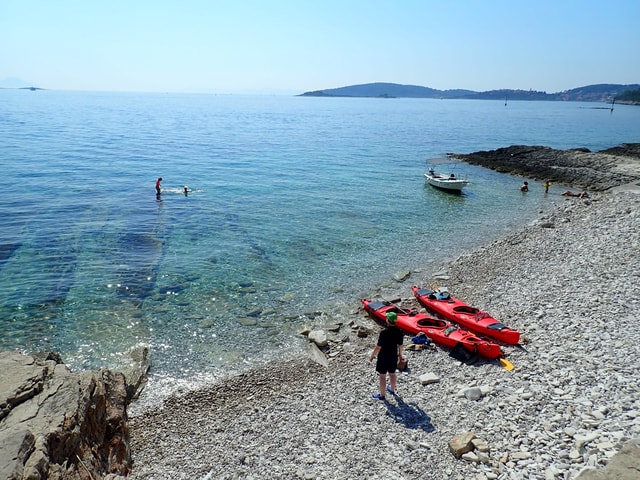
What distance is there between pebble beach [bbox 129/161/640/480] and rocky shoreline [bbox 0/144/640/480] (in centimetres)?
3

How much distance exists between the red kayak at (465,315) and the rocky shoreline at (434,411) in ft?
1.63

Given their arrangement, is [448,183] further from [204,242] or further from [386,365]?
[386,365]

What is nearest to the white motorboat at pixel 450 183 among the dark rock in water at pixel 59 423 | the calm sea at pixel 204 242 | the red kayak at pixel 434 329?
the calm sea at pixel 204 242

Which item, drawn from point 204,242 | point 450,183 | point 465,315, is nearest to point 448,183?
point 450,183

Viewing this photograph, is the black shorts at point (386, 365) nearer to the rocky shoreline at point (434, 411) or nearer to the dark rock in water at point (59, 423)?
the rocky shoreline at point (434, 411)

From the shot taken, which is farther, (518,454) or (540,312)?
(540,312)

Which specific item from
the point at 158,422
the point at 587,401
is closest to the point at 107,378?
the point at 158,422

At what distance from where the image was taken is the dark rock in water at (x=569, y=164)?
147ft

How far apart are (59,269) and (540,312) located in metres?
21.5

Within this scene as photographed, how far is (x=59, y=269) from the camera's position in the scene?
832 inches

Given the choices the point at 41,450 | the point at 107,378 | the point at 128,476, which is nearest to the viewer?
the point at 41,450

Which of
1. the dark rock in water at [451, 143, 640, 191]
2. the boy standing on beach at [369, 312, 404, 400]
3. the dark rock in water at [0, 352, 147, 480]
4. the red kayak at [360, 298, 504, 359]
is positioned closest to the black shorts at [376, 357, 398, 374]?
the boy standing on beach at [369, 312, 404, 400]

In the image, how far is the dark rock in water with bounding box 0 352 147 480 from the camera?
6652 mm

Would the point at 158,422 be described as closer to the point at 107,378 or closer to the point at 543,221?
the point at 107,378
